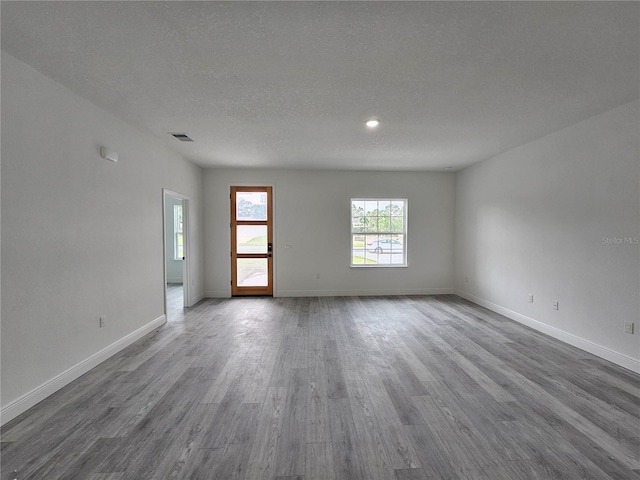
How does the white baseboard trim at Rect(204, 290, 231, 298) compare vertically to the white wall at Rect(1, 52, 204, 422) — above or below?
below

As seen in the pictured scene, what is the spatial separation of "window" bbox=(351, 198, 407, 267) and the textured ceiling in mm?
2674

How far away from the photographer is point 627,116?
9.53ft

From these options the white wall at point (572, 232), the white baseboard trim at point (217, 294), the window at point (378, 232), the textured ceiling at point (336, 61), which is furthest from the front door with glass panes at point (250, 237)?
the white wall at point (572, 232)

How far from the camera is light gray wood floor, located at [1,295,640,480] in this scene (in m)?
1.68

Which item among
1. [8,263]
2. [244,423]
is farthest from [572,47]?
[8,263]

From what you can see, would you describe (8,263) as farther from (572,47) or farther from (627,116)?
(627,116)

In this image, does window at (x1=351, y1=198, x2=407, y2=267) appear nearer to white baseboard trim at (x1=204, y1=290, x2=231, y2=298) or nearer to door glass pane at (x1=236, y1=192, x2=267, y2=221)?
door glass pane at (x1=236, y1=192, x2=267, y2=221)

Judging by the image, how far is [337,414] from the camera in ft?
7.07

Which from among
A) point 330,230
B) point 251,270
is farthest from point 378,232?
point 251,270

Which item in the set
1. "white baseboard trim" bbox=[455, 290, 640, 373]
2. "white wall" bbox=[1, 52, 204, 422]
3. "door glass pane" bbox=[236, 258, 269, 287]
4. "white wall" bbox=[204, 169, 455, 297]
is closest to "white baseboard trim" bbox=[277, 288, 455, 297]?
"white wall" bbox=[204, 169, 455, 297]

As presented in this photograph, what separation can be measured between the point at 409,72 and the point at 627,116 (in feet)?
8.02

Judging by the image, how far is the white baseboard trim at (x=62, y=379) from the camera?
6.85ft

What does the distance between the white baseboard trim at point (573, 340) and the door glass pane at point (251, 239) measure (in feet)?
14.5

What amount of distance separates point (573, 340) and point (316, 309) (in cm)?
351
